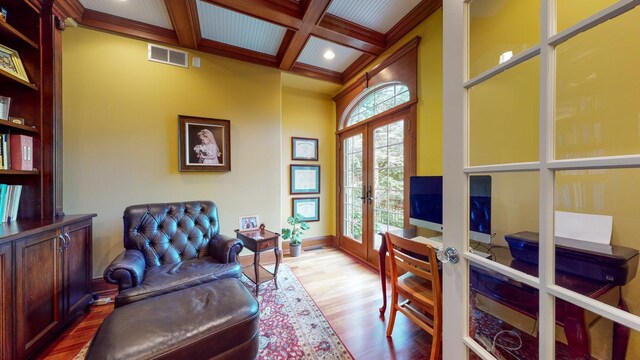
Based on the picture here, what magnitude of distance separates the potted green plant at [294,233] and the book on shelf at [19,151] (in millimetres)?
2641

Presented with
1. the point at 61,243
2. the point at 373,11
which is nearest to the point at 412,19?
the point at 373,11

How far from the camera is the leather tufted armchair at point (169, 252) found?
1674 millimetres

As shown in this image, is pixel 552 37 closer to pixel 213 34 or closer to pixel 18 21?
pixel 213 34

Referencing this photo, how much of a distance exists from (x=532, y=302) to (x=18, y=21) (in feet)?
12.4

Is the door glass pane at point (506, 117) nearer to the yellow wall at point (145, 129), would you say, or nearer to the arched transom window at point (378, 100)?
the arched transom window at point (378, 100)

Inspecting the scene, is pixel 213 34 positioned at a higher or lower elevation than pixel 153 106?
higher

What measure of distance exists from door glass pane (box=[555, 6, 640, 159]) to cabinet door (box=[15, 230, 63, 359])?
275 cm

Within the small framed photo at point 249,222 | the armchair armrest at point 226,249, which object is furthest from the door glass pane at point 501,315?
the small framed photo at point 249,222

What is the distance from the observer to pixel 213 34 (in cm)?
267

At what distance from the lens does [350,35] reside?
252 cm

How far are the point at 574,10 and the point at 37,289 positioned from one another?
3.06m

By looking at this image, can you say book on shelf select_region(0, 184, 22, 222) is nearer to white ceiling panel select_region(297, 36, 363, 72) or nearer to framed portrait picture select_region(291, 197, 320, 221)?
framed portrait picture select_region(291, 197, 320, 221)

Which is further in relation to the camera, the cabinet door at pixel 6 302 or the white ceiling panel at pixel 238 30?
the white ceiling panel at pixel 238 30

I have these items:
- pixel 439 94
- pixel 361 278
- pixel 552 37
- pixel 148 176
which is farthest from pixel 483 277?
pixel 148 176
